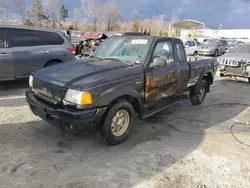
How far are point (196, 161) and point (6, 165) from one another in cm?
270

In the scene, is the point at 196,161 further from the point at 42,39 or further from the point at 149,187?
the point at 42,39

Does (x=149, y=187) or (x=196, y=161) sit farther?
(x=196, y=161)

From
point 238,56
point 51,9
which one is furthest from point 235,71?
point 51,9

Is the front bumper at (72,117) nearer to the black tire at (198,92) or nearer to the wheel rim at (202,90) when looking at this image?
the black tire at (198,92)

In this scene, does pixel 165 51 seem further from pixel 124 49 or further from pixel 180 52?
pixel 124 49

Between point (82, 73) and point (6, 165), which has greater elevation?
point (82, 73)

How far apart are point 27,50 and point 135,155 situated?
184 inches

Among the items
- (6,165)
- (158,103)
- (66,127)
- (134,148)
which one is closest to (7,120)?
(6,165)

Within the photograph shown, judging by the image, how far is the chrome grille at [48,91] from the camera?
3.16 meters

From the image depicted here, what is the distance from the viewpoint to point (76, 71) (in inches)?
138

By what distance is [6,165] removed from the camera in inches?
118

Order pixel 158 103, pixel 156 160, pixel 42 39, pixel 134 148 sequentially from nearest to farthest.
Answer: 1. pixel 156 160
2. pixel 134 148
3. pixel 158 103
4. pixel 42 39

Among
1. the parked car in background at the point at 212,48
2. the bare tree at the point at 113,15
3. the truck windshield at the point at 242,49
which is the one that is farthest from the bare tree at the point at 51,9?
the truck windshield at the point at 242,49

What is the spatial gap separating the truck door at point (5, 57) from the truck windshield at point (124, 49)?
9.43 ft
